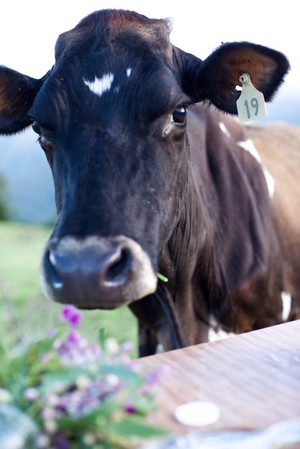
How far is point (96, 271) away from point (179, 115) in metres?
0.95

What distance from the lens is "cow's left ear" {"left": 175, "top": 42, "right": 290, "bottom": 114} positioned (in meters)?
2.77

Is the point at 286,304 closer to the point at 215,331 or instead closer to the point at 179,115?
the point at 215,331

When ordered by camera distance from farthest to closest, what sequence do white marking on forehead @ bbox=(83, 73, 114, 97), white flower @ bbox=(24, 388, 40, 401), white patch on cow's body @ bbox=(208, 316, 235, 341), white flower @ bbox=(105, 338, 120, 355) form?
white patch on cow's body @ bbox=(208, 316, 235, 341)
white marking on forehead @ bbox=(83, 73, 114, 97)
white flower @ bbox=(105, 338, 120, 355)
white flower @ bbox=(24, 388, 40, 401)

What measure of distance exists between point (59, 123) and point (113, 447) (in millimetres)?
1514

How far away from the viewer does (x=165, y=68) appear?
8.13 feet

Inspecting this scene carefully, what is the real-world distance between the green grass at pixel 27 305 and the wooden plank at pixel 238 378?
4.04 feet

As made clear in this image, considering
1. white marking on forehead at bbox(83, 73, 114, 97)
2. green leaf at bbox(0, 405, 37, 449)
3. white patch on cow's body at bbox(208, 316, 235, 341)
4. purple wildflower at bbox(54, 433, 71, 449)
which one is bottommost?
white patch on cow's body at bbox(208, 316, 235, 341)

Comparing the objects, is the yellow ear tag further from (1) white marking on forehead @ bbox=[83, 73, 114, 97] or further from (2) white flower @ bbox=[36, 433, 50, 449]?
(2) white flower @ bbox=[36, 433, 50, 449]

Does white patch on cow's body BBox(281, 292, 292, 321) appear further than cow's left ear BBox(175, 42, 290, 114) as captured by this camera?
Yes

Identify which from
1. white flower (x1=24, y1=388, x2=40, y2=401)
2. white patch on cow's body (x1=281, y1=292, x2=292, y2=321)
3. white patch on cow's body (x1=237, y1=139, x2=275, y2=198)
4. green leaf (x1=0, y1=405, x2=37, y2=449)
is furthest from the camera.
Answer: white patch on cow's body (x1=237, y1=139, x2=275, y2=198)

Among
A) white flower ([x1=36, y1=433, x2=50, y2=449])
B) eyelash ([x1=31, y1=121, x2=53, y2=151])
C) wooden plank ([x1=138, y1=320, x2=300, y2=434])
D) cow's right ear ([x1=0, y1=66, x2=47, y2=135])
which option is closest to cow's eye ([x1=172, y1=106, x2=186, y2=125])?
eyelash ([x1=31, y1=121, x2=53, y2=151])

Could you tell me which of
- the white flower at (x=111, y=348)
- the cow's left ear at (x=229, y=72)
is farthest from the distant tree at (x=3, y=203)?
the white flower at (x=111, y=348)

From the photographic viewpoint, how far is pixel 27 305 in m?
6.23

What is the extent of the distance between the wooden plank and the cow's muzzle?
0.29m
